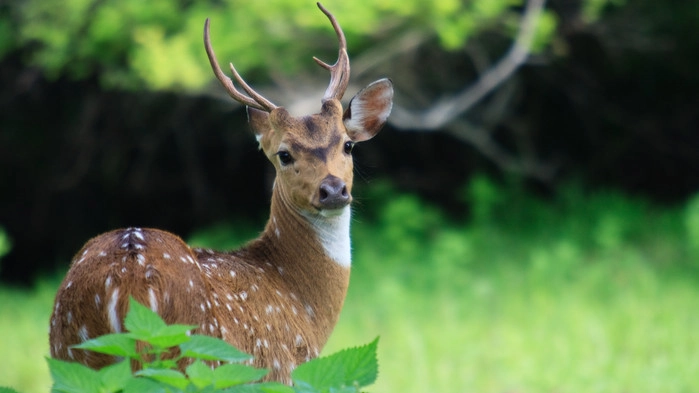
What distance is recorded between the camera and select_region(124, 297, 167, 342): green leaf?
2307 mm

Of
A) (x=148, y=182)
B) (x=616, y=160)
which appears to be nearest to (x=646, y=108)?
(x=616, y=160)

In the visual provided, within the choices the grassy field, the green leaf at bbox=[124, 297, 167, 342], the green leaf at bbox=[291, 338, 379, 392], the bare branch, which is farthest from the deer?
the bare branch

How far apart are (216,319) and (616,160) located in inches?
319

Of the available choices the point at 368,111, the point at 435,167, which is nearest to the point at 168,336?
the point at 368,111

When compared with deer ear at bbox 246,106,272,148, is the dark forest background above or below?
above

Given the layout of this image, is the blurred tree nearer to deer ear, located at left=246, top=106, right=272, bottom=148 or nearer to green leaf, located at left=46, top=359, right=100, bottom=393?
deer ear, located at left=246, top=106, right=272, bottom=148

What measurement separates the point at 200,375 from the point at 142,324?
20cm

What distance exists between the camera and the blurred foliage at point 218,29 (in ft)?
24.9

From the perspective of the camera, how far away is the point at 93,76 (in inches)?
413

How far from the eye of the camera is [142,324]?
91.8 inches

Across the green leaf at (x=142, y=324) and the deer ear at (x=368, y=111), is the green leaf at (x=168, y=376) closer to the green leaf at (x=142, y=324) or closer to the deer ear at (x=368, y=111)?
the green leaf at (x=142, y=324)

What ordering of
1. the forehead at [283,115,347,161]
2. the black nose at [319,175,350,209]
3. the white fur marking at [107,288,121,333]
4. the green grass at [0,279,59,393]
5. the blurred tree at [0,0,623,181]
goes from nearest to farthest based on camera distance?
the white fur marking at [107,288,121,333] < the black nose at [319,175,350,209] < the forehead at [283,115,347,161] < the green grass at [0,279,59,393] < the blurred tree at [0,0,623,181]

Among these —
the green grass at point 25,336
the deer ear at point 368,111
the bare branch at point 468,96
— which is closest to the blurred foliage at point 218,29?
the bare branch at point 468,96

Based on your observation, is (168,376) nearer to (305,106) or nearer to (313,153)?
(313,153)
